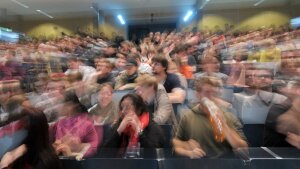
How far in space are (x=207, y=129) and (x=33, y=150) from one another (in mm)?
1052

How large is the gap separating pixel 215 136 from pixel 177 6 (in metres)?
9.86

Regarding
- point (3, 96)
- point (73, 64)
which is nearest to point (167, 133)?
point (3, 96)

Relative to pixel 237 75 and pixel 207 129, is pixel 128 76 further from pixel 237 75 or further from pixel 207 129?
pixel 207 129

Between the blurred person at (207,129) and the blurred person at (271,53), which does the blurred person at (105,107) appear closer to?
the blurred person at (207,129)

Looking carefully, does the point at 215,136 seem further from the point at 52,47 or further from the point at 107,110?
the point at 52,47

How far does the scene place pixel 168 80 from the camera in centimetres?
346

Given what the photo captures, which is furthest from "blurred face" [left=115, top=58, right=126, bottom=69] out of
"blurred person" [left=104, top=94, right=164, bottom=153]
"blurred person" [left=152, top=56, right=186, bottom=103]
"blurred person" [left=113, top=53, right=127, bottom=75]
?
"blurred person" [left=104, top=94, right=164, bottom=153]

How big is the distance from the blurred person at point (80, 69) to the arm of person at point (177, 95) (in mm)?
1389

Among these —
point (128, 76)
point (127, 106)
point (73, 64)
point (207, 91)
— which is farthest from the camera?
point (73, 64)

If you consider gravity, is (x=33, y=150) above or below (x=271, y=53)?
below

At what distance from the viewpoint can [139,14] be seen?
1134 cm

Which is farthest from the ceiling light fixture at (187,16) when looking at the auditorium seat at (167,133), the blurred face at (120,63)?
the auditorium seat at (167,133)

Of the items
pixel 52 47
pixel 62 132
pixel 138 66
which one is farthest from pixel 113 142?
pixel 52 47

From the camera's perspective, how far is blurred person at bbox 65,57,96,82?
4328 mm
